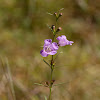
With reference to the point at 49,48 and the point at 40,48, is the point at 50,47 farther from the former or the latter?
the point at 40,48

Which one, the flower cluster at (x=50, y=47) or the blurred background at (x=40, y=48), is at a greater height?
the blurred background at (x=40, y=48)

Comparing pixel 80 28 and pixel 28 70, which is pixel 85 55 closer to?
pixel 80 28

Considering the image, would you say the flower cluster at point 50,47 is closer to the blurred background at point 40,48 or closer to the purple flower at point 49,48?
the purple flower at point 49,48

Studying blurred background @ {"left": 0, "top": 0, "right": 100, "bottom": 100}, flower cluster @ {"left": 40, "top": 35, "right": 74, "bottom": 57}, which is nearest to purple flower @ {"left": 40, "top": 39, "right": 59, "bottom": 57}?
→ flower cluster @ {"left": 40, "top": 35, "right": 74, "bottom": 57}

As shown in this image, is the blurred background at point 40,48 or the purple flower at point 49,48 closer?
the purple flower at point 49,48

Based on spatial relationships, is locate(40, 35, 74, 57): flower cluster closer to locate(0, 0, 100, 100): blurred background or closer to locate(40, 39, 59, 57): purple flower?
locate(40, 39, 59, 57): purple flower

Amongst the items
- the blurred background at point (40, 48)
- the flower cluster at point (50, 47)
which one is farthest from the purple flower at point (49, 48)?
the blurred background at point (40, 48)

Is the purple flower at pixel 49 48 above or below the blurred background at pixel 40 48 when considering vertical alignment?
below
